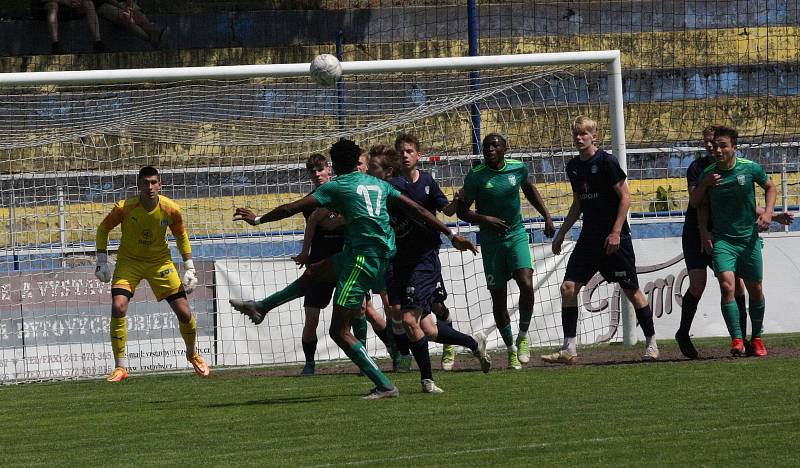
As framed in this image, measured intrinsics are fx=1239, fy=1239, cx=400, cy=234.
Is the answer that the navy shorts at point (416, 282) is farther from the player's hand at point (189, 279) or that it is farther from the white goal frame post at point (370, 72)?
the white goal frame post at point (370, 72)

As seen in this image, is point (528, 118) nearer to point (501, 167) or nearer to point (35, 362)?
point (501, 167)

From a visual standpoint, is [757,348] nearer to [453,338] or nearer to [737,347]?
[737,347]

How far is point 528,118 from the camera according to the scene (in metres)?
18.1

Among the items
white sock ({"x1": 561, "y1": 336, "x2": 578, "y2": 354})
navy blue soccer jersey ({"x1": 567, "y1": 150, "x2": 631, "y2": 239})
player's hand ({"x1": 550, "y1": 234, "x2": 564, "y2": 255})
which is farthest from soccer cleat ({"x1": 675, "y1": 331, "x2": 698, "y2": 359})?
player's hand ({"x1": 550, "y1": 234, "x2": 564, "y2": 255})

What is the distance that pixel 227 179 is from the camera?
17000 millimetres

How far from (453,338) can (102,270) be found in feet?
12.2

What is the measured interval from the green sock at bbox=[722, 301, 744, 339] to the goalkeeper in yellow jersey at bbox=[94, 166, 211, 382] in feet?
17.0

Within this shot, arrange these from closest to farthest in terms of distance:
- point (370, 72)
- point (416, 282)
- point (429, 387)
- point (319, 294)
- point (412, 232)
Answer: point (429, 387) → point (416, 282) → point (412, 232) → point (319, 294) → point (370, 72)

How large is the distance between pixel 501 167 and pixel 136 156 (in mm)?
8101

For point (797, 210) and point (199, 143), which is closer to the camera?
point (199, 143)

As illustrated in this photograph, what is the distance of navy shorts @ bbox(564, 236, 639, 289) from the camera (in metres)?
11.5

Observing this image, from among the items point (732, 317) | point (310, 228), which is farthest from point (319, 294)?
point (732, 317)

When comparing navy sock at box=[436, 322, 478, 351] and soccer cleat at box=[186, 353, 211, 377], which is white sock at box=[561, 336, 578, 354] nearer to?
navy sock at box=[436, 322, 478, 351]

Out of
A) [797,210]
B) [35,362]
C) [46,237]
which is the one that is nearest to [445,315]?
[35,362]
